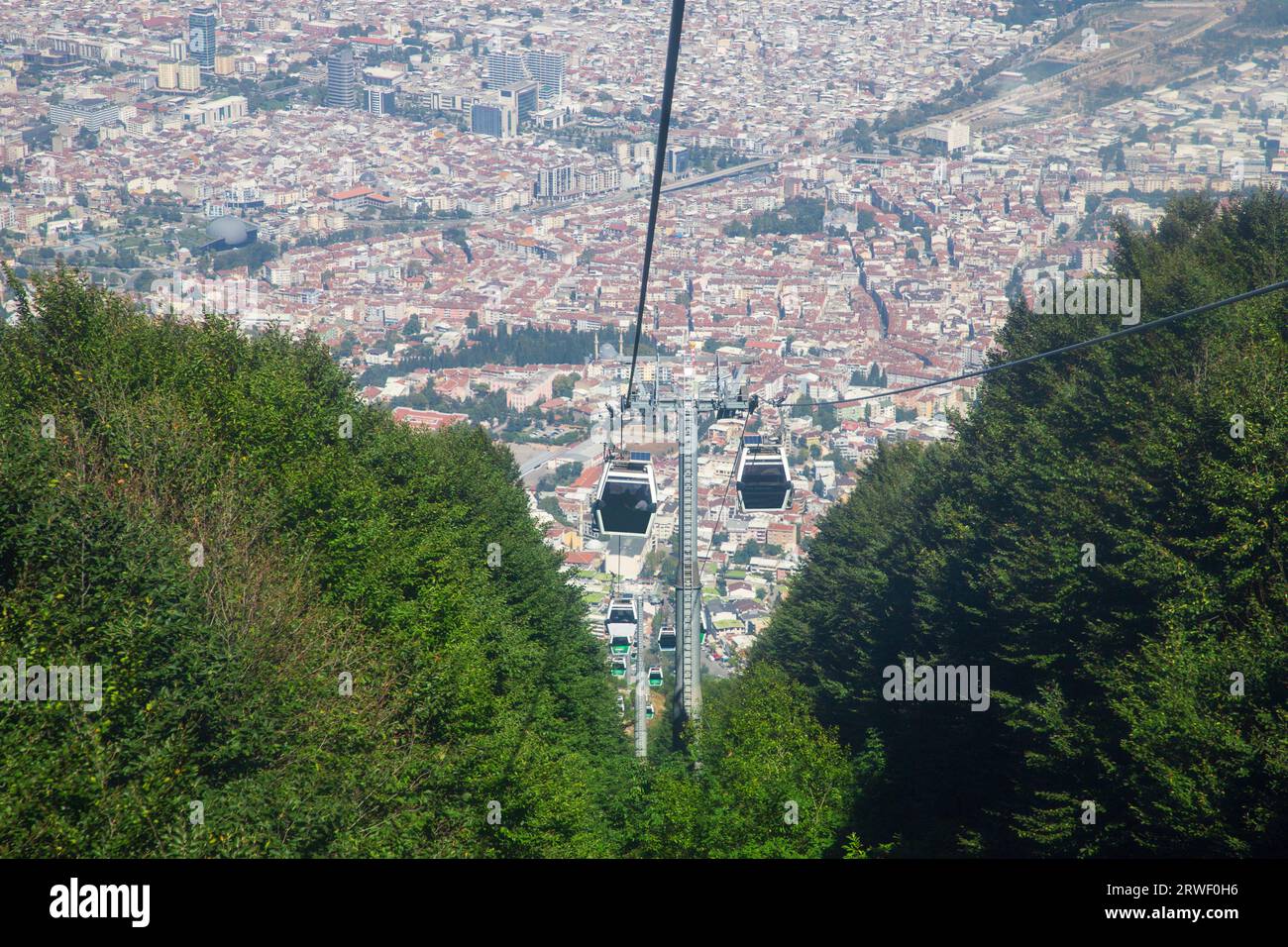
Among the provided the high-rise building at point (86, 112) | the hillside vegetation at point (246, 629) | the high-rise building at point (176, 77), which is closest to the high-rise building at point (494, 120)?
the high-rise building at point (176, 77)

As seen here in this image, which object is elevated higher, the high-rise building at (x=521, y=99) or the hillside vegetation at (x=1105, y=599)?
the high-rise building at (x=521, y=99)

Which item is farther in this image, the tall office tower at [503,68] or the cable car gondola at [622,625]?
the tall office tower at [503,68]

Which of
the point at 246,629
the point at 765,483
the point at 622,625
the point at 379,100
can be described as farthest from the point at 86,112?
the point at 246,629

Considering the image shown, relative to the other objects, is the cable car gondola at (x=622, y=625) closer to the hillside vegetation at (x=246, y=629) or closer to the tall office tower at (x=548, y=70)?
the hillside vegetation at (x=246, y=629)

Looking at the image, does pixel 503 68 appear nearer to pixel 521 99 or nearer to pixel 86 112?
pixel 521 99
